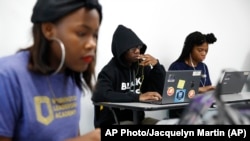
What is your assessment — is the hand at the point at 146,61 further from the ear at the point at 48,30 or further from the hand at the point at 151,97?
the ear at the point at 48,30

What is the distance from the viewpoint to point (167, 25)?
11.8 feet

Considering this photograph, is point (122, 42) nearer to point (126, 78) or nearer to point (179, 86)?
point (126, 78)

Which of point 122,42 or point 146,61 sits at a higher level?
point 122,42

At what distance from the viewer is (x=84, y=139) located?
0.91 meters

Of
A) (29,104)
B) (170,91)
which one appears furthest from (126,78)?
(29,104)

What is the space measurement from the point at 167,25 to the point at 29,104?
285 cm

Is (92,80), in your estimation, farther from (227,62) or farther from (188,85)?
(227,62)

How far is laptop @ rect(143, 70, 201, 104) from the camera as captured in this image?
2.17 metres

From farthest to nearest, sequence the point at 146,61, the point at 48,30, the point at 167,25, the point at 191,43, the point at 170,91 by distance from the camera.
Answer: the point at 167,25 → the point at 191,43 → the point at 146,61 → the point at 170,91 → the point at 48,30

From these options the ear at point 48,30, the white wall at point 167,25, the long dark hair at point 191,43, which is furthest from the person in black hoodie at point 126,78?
the ear at point 48,30

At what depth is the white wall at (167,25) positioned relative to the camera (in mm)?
2529

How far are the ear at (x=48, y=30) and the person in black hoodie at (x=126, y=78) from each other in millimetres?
1465

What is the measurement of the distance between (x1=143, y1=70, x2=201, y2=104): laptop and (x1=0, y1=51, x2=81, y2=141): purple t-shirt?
1218mm

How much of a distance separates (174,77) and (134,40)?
2.01ft
